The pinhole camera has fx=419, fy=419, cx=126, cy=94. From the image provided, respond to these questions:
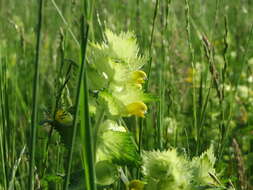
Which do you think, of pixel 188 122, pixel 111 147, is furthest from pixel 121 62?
pixel 188 122

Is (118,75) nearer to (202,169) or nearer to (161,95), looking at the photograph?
(202,169)

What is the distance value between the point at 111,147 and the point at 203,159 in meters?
0.19

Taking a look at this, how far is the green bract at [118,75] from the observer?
0.77m

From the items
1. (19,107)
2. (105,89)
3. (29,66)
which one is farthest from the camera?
(29,66)

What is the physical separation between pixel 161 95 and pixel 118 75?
43 centimetres

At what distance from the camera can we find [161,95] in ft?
3.90

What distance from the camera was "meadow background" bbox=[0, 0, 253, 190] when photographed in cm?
110

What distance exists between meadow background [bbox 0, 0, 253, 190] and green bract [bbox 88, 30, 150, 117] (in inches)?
2.0

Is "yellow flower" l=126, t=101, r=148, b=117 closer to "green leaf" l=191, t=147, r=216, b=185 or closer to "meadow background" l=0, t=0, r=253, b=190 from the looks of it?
"meadow background" l=0, t=0, r=253, b=190

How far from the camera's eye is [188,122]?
7.25 ft

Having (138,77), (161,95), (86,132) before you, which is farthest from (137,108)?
(161,95)

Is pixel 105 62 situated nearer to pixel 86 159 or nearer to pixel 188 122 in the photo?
pixel 86 159

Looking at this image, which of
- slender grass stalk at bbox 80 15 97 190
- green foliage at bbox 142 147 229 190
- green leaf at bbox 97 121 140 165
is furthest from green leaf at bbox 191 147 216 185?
slender grass stalk at bbox 80 15 97 190

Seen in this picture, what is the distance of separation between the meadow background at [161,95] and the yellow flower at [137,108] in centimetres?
5
